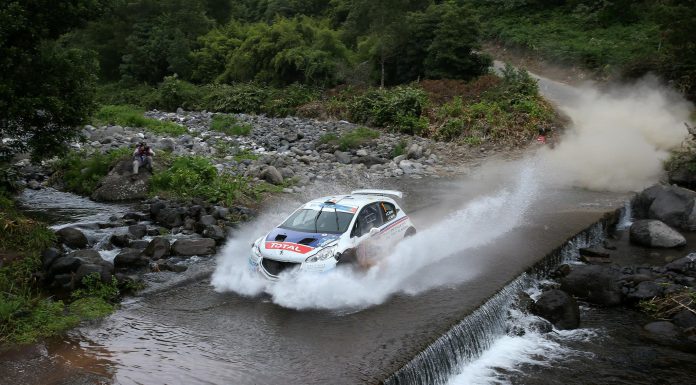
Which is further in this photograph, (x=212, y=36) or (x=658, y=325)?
(x=212, y=36)

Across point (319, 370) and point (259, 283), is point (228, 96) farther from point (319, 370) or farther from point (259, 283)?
point (319, 370)

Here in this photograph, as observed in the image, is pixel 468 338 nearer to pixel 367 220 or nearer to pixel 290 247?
pixel 367 220

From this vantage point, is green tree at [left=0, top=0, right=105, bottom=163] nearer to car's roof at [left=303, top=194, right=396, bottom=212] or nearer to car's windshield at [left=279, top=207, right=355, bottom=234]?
car's windshield at [left=279, top=207, right=355, bottom=234]

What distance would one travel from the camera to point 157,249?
596 inches

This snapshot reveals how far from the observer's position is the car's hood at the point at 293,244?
11758 millimetres

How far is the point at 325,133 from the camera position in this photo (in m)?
32.1

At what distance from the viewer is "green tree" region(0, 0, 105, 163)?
15289 mm

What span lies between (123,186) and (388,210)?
11.4m

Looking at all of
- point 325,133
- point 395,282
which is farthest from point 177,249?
point 325,133

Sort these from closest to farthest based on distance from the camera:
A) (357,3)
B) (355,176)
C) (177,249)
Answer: (177,249) < (355,176) < (357,3)

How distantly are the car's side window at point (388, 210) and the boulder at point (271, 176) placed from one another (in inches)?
356

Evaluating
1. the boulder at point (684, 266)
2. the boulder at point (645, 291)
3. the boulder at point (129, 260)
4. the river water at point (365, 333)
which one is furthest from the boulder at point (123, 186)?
the boulder at point (684, 266)

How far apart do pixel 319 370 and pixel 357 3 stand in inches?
1374

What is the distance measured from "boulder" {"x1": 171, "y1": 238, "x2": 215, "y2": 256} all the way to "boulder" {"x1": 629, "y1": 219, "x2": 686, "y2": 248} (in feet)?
39.5
